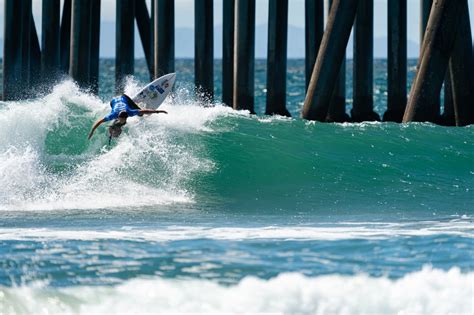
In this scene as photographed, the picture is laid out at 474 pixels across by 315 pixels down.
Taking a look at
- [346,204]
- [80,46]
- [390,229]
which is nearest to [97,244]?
[390,229]

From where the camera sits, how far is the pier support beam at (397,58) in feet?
63.6

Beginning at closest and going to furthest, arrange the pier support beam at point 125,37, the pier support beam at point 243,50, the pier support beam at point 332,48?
1. the pier support beam at point 332,48
2. the pier support beam at point 243,50
3. the pier support beam at point 125,37

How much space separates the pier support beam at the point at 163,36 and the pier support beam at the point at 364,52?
10.7ft

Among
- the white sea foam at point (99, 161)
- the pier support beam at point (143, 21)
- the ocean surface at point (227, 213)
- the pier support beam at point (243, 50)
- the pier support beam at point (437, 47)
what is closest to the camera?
the ocean surface at point (227, 213)

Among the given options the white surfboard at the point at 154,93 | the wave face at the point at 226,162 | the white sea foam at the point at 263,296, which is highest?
the white surfboard at the point at 154,93

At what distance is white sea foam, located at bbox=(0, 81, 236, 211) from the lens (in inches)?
551

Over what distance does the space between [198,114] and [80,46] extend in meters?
3.49

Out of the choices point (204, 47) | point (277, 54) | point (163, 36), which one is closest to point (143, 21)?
point (204, 47)

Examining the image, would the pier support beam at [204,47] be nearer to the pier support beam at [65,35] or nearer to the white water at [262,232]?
the pier support beam at [65,35]

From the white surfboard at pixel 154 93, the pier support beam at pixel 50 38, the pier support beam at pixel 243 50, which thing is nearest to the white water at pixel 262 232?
the white surfboard at pixel 154 93

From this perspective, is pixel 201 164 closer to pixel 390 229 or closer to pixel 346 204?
pixel 346 204

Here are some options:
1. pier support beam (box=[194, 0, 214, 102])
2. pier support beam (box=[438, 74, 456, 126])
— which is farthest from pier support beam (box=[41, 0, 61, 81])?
pier support beam (box=[438, 74, 456, 126])

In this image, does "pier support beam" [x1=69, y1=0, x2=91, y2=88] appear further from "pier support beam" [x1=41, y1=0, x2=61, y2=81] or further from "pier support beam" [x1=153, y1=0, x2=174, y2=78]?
"pier support beam" [x1=153, y1=0, x2=174, y2=78]

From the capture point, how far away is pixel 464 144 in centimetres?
1736
